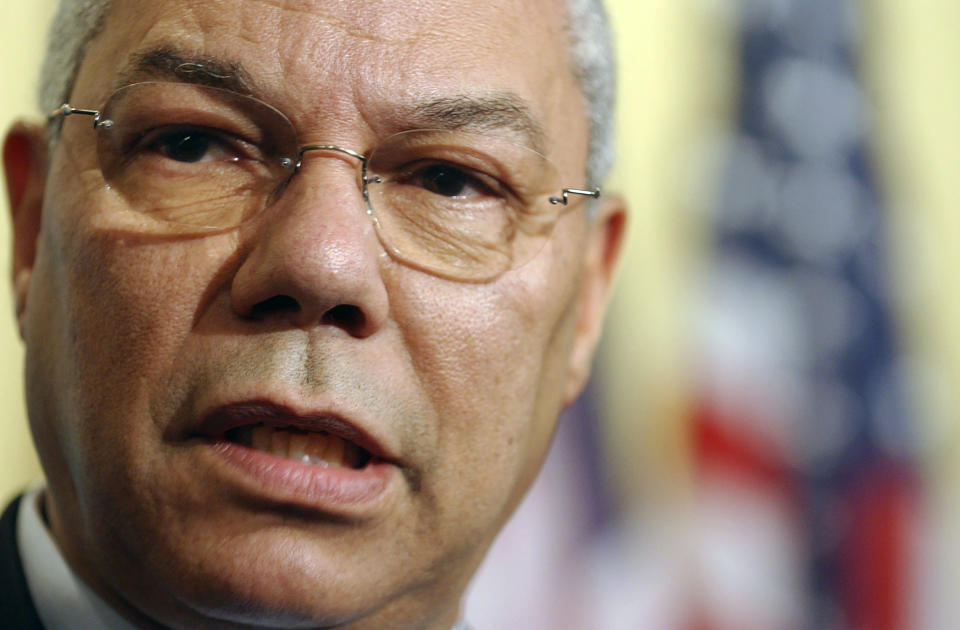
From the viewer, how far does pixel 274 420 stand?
1.11 metres

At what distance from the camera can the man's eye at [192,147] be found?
1.23 metres

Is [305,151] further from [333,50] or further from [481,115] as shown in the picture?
[481,115]

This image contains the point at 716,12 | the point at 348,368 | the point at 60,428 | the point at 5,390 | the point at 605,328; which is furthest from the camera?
the point at 716,12

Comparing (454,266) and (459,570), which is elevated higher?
(454,266)

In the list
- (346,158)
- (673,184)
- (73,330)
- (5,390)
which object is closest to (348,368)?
(346,158)

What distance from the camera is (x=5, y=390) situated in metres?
2.10

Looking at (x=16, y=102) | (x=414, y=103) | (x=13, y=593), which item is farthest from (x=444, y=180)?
(x=16, y=102)

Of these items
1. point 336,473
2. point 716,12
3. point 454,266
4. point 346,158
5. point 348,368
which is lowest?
point 336,473

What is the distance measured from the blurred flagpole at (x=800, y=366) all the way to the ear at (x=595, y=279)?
1.00 meters

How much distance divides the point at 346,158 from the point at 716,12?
1.90 metres

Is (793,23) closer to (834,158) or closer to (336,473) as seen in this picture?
(834,158)

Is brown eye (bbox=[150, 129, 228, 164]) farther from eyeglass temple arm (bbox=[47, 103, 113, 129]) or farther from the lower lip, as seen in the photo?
the lower lip

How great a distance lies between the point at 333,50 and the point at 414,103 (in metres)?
0.12

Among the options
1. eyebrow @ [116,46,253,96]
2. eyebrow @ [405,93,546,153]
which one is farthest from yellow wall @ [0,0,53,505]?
eyebrow @ [405,93,546,153]
